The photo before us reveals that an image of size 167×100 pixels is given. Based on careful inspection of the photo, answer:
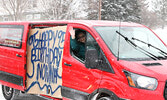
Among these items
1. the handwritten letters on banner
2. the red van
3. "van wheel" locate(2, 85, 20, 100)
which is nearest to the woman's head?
the red van

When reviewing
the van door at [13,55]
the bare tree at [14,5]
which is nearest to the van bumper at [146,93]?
the van door at [13,55]

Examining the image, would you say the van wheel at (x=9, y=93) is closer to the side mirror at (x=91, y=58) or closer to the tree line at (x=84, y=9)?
the side mirror at (x=91, y=58)

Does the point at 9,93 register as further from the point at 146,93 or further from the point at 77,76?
the point at 146,93

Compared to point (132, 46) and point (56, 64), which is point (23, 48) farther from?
point (132, 46)

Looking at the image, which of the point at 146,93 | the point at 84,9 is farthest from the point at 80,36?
the point at 84,9

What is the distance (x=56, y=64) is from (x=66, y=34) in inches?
25.5

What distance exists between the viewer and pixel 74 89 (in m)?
4.76

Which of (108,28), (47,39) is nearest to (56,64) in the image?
(47,39)

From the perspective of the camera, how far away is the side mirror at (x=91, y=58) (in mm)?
4129

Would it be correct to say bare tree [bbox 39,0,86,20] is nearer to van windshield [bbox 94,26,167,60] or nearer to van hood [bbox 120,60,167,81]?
van windshield [bbox 94,26,167,60]

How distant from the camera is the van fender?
4.04 m

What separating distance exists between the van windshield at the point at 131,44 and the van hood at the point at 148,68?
226mm

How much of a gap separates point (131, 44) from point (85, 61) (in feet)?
2.76

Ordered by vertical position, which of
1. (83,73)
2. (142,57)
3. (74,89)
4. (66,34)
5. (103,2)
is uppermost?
(103,2)
